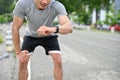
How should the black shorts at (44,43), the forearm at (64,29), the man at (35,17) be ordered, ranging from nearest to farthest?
the forearm at (64,29)
the man at (35,17)
the black shorts at (44,43)

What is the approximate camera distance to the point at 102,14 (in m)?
95.3

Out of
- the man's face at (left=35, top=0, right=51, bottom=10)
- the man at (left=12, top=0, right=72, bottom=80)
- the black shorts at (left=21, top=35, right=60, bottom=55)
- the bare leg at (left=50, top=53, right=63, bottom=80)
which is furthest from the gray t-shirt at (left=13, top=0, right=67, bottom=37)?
the bare leg at (left=50, top=53, right=63, bottom=80)

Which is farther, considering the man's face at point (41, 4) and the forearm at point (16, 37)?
the forearm at point (16, 37)

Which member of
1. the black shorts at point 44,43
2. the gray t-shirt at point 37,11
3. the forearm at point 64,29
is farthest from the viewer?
the black shorts at point 44,43

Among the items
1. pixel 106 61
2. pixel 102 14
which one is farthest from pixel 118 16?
pixel 106 61

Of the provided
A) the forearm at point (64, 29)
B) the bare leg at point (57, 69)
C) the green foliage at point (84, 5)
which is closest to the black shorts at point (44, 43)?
the bare leg at point (57, 69)

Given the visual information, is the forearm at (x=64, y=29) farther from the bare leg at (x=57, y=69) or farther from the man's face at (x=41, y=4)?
the bare leg at (x=57, y=69)

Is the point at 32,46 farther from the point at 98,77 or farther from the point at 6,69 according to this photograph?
the point at 6,69

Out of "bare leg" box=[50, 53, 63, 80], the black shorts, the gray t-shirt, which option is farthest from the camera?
the black shorts

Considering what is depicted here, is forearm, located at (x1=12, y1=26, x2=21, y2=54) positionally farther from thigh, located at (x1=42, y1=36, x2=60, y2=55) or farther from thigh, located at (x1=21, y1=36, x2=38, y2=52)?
thigh, located at (x1=42, y1=36, x2=60, y2=55)

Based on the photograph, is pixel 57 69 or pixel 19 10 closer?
pixel 19 10

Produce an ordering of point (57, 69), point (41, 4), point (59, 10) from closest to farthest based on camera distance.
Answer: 1. point (41, 4)
2. point (59, 10)
3. point (57, 69)

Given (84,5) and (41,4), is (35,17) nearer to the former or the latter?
(41,4)

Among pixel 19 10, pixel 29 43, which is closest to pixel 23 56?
pixel 29 43
